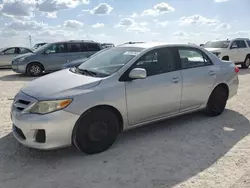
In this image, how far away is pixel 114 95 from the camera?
13.3 ft

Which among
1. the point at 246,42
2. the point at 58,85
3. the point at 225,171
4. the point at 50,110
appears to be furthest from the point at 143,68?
the point at 246,42

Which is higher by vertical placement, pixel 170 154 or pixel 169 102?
pixel 169 102

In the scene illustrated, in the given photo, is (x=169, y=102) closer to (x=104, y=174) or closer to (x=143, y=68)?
(x=143, y=68)

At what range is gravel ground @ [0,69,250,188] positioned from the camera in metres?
3.30

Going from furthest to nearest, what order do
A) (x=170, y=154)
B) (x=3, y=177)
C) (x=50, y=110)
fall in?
(x=170, y=154) → (x=50, y=110) → (x=3, y=177)

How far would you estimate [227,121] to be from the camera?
5477mm

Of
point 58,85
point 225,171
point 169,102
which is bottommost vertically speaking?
point 225,171

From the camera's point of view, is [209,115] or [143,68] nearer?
[143,68]

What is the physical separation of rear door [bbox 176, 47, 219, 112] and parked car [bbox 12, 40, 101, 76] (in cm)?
881

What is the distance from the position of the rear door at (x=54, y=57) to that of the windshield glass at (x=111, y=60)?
8301mm

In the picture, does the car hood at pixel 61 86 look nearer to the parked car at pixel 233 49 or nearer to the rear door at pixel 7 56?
the parked car at pixel 233 49

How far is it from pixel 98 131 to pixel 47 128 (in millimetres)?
730

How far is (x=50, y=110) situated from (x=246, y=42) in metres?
15.5

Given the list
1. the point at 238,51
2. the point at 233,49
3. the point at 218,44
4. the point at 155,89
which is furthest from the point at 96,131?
the point at 238,51
